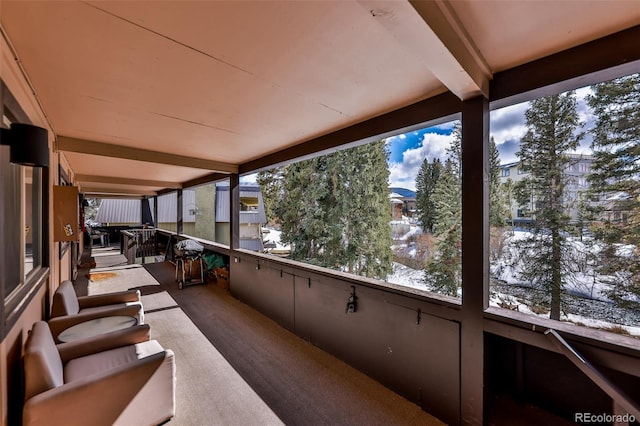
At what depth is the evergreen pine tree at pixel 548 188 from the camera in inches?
272

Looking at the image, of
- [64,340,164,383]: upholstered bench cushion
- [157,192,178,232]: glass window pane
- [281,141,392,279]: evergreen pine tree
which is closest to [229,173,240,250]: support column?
[64,340,164,383]: upholstered bench cushion

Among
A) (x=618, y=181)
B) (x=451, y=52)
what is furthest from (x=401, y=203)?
(x=451, y=52)

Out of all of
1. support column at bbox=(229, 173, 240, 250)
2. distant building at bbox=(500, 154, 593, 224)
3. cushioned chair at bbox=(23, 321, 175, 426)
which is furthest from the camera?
distant building at bbox=(500, 154, 593, 224)

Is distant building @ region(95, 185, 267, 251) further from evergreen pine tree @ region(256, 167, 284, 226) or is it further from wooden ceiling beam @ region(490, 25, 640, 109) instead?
wooden ceiling beam @ region(490, 25, 640, 109)

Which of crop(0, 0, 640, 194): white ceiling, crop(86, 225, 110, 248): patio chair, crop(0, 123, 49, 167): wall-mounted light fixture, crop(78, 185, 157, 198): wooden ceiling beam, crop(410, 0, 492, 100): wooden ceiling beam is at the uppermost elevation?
crop(0, 0, 640, 194): white ceiling

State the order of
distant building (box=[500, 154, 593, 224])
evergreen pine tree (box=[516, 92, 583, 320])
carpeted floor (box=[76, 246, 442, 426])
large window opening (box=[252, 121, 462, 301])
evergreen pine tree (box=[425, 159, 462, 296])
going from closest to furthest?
carpeted floor (box=[76, 246, 442, 426]) < distant building (box=[500, 154, 593, 224]) < evergreen pine tree (box=[516, 92, 583, 320]) < evergreen pine tree (box=[425, 159, 462, 296]) < large window opening (box=[252, 121, 462, 301])

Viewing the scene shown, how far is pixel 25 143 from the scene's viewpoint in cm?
123

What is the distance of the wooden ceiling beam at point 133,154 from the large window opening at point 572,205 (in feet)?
19.0

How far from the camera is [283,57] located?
1.55 meters

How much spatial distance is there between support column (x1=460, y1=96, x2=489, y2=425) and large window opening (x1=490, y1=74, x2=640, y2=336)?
14.8 ft

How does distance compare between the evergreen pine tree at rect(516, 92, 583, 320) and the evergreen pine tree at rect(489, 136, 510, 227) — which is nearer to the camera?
the evergreen pine tree at rect(516, 92, 583, 320)

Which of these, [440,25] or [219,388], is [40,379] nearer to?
[219,388]

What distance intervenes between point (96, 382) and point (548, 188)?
9687 mm

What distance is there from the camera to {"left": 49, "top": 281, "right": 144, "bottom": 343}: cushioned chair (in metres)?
2.41
